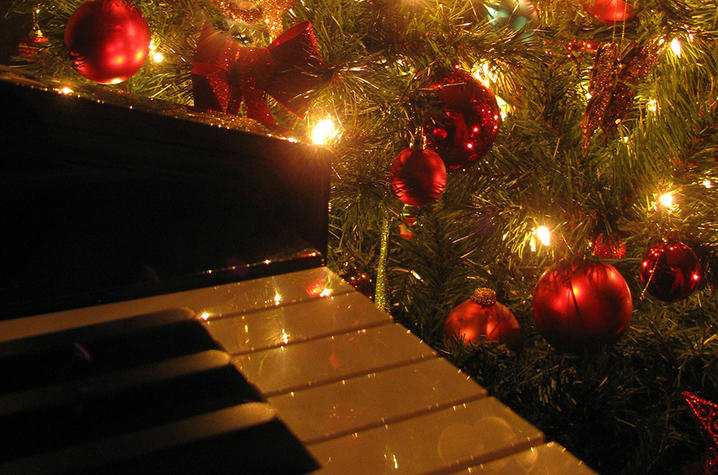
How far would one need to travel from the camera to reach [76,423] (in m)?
0.51

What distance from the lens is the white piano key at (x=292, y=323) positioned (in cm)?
62

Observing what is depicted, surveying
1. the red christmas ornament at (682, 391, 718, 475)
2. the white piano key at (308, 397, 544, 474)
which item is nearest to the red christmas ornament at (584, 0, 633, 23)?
the red christmas ornament at (682, 391, 718, 475)

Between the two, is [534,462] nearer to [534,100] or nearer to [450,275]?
[534,100]

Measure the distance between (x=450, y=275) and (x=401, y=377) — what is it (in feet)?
3.53

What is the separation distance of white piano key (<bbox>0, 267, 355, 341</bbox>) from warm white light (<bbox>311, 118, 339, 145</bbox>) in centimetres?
62

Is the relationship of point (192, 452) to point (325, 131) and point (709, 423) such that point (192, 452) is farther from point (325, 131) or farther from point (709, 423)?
point (709, 423)

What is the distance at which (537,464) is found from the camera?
0.46 meters

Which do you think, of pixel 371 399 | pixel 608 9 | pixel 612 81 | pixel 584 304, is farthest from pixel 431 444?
pixel 608 9

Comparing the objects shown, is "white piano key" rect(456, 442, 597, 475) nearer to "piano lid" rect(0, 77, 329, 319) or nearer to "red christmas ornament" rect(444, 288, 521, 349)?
"piano lid" rect(0, 77, 329, 319)

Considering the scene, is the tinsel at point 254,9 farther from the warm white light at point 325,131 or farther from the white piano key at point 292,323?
the white piano key at point 292,323

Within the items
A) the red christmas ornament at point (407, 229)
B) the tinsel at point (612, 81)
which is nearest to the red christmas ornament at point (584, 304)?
the tinsel at point (612, 81)

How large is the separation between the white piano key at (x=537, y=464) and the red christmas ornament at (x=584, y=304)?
0.77 metres

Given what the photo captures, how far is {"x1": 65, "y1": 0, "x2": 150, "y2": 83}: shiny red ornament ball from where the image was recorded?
104 centimetres

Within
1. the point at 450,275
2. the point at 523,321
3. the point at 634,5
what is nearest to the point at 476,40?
the point at 634,5
